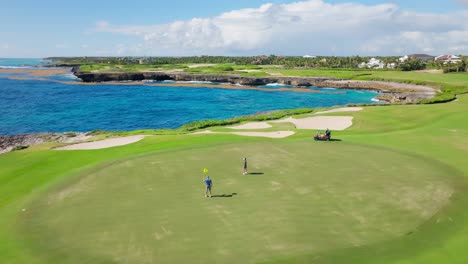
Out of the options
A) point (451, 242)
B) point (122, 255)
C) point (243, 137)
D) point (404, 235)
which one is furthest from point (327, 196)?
point (243, 137)

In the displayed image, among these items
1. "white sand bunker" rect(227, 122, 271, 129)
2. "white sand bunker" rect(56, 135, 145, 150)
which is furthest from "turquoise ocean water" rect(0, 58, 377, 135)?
"white sand bunker" rect(56, 135, 145, 150)

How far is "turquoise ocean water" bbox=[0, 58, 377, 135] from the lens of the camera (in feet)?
216

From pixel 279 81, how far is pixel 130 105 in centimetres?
6613

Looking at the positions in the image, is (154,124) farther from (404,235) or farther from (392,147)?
(404,235)

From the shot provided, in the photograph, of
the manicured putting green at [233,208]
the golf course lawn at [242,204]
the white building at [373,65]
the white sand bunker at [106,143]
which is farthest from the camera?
the white building at [373,65]

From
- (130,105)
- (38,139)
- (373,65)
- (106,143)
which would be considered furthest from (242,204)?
(373,65)

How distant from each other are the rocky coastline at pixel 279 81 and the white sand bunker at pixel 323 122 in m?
37.8

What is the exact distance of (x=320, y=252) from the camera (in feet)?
51.6

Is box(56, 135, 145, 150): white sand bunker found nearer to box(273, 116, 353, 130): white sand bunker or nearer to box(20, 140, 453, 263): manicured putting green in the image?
box(20, 140, 453, 263): manicured putting green

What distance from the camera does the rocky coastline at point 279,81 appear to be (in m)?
97.7

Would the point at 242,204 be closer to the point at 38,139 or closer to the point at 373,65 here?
the point at 38,139

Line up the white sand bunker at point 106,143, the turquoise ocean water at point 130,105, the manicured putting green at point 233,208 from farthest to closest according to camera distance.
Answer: the turquoise ocean water at point 130,105 < the white sand bunker at point 106,143 < the manicured putting green at point 233,208

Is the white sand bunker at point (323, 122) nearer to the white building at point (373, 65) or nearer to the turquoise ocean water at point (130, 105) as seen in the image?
the turquoise ocean water at point (130, 105)

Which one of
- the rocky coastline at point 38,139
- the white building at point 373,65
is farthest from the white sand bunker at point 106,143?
the white building at point 373,65
